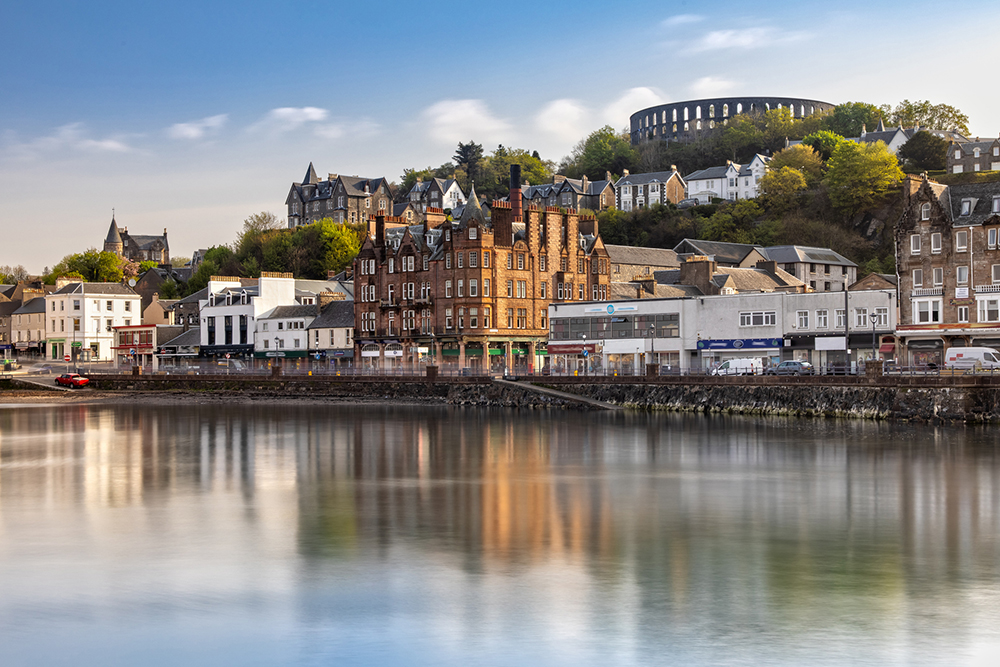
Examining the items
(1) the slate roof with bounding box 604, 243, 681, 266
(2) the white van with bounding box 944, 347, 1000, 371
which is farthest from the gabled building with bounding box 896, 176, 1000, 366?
(1) the slate roof with bounding box 604, 243, 681, 266

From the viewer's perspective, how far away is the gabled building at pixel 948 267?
2372 inches

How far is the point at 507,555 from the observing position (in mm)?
20219

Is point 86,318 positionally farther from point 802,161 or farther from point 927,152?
point 927,152

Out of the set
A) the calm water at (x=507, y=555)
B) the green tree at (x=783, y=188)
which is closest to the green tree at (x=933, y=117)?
the green tree at (x=783, y=188)

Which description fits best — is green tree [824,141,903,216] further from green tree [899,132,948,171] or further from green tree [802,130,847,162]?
green tree [802,130,847,162]

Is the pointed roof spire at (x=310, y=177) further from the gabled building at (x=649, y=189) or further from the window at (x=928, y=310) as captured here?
the window at (x=928, y=310)

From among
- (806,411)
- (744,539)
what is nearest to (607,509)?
(744,539)

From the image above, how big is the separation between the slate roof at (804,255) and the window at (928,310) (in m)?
35.3

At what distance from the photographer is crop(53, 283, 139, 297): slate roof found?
114 m

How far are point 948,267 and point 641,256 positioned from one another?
138 ft

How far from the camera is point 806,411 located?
174 feet

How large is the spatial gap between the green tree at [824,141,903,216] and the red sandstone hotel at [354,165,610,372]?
3894cm

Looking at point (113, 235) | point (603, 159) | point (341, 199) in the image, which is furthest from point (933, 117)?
point (113, 235)

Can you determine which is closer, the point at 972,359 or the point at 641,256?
the point at 972,359
